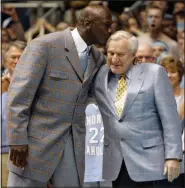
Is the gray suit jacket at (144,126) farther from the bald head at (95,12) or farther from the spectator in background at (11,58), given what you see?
the spectator in background at (11,58)

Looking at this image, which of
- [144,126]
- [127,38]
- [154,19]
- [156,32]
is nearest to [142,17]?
[154,19]

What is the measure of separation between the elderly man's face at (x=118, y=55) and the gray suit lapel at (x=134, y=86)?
0.10 m

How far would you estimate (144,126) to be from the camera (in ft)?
21.5

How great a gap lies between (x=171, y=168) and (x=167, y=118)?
39 cm

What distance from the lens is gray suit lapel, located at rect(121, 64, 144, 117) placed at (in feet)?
21.5

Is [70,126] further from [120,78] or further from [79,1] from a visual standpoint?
[79,1]

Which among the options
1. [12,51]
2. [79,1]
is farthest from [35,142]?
[79,1]

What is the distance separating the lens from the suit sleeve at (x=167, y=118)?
6488 mm

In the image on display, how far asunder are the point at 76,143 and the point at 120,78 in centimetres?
65

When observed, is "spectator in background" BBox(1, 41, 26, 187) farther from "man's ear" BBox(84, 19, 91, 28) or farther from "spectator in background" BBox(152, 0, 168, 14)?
"spectator in background" BBox(152, 0, 168, 14)

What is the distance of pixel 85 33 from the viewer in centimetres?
661

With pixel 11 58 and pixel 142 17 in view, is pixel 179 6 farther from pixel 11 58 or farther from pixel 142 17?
pixel 11 58

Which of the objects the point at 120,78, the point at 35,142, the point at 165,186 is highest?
the point at 120,78

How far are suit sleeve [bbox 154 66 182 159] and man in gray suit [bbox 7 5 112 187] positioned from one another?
573mm
